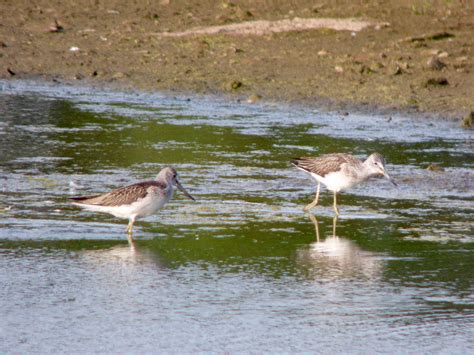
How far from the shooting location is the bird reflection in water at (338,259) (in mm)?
9586

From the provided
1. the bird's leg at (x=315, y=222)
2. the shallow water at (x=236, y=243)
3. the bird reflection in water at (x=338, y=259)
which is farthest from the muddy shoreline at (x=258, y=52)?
the bird reflection in water at (x=338, y=259)

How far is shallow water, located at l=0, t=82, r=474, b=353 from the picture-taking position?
7992 millimetres

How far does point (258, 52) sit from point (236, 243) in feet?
36.8

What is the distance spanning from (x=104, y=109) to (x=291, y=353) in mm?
11423

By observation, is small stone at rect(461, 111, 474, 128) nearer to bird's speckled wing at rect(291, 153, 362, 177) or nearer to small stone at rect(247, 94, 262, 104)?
small stone at rect(247, 94, 262, 104)

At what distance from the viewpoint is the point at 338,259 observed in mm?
10078

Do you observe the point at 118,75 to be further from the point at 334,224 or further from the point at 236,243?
the point at 236,243

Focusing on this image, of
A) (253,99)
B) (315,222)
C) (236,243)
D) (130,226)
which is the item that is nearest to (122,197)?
(130,226)

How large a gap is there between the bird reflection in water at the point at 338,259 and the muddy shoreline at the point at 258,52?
725cm

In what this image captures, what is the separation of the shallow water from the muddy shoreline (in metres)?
1.59

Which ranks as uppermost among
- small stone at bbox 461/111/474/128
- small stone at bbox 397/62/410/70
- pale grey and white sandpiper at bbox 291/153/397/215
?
small stone at bbox 397/62/410/70

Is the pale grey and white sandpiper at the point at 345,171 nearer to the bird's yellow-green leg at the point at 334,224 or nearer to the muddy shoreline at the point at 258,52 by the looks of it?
Answer: the bird's yellow-green leg at the point at 334,224

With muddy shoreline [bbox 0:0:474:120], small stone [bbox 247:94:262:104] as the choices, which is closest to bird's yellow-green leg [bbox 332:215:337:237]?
muddy shoreline [bbox 0:0:474:120]

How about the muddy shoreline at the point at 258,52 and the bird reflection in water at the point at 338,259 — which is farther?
the muddy shoreline at the point at 258,52
